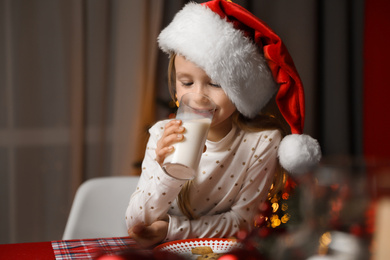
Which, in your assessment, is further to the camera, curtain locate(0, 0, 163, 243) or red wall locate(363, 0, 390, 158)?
red wall locate(363, 0, 390, 158)

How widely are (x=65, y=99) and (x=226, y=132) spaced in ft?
4.49

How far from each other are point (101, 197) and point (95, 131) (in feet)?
3.55

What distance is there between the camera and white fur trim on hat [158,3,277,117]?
1.11 meters

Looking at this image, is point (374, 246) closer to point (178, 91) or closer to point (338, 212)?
point (338, 212)

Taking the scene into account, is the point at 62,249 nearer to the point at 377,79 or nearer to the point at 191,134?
the point at 191,134

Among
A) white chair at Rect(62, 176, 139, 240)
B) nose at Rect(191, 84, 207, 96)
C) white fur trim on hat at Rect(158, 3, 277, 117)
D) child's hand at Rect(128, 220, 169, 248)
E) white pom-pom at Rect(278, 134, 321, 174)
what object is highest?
white fur trim on hat at Rect(158, 3, 277, 117)

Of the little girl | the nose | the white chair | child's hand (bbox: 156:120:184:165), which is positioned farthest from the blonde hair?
the white chair

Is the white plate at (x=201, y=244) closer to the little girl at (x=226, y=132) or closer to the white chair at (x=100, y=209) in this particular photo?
the little girl at (x=226, y=132)

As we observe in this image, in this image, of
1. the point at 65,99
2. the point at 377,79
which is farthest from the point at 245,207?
the point at 377,79

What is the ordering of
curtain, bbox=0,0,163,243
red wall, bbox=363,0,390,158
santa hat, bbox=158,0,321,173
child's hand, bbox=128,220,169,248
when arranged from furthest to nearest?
red wall, bbox=363,0,390,158, curtain, bbox=0,0,163,243, santa hat, bbox=158,0,321,173, child's hand, bbox=128,220,169,248

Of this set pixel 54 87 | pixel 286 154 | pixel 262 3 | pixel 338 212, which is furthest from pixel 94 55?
pixel 338 212

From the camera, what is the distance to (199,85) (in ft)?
3.69

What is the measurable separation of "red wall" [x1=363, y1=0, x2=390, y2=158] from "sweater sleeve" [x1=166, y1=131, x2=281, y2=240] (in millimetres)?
1923

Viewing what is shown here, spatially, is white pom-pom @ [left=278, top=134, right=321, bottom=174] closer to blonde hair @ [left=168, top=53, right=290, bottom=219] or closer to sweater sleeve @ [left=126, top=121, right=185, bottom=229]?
blonde hair @ [left=168, top=53, right=290, bottom=219]
